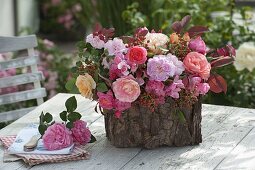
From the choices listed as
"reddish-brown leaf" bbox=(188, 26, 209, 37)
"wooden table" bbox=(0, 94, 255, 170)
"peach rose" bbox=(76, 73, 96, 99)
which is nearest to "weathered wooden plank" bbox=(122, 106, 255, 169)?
"wooden table" bbox=(0, 94, 255, 170)

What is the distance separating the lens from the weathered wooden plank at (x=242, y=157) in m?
1.97

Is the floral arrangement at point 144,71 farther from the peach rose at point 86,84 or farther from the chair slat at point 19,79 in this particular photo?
the chair slat at point 19,79

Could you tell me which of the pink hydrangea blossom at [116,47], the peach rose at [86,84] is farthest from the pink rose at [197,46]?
the peach rose at [86,84]

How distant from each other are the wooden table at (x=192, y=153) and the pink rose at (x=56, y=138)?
8 centimetres

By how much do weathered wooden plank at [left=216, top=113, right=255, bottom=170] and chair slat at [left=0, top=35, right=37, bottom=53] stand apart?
111 centimetres

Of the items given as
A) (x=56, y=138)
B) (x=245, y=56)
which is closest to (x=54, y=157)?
(x=56, y=138)

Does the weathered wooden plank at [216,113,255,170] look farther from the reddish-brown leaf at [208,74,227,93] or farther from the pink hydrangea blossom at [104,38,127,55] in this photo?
the pink hydrangea blossom at [104,38,127,55]

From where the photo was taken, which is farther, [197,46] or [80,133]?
[80,133]

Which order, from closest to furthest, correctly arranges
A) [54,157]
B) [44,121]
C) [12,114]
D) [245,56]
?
1. [54,157]
2. [44,121]
3. [12,114]
4. [245,56]

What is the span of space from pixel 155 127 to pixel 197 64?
0.85 ft

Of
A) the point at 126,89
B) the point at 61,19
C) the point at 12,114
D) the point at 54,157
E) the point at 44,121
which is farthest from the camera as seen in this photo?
the point at 61,19

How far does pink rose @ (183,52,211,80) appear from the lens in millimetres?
1968

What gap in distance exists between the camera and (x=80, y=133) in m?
2.12

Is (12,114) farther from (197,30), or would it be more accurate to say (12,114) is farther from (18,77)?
(197,30)
